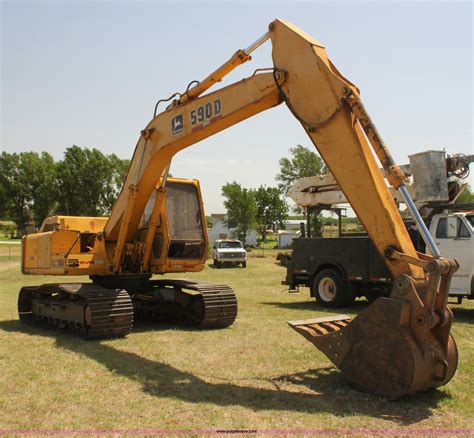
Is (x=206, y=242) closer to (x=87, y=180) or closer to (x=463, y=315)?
(x=463, y=315)

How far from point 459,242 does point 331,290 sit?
10.9 ft

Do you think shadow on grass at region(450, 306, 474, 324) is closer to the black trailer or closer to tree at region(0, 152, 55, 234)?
the black trailer

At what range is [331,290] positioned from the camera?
554 inches

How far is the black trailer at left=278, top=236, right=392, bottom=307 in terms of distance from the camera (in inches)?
516

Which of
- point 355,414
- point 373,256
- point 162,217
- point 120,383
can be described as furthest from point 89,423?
point 373,256

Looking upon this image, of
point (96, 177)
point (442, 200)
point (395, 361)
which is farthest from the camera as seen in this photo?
point (96, 177)

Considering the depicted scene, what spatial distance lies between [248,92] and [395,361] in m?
3.88

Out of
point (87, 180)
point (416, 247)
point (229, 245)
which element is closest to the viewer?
point (416, 247)

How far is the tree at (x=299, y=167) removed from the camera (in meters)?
82.5

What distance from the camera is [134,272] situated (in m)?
10.7

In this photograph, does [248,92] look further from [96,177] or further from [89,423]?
[96,177]

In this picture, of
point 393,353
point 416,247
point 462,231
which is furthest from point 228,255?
point 393,353

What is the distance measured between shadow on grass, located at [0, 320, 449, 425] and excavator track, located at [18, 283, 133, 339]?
1.41 metres
